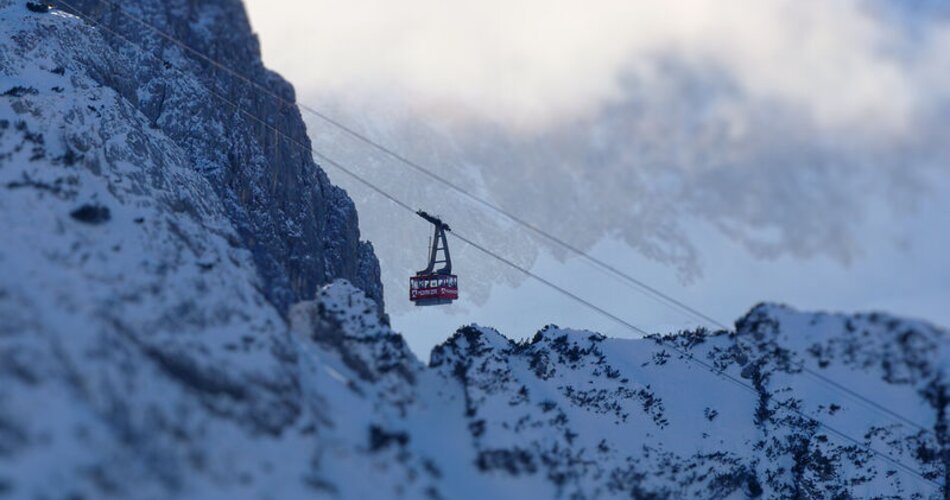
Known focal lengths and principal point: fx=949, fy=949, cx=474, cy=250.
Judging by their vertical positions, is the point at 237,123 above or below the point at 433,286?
above

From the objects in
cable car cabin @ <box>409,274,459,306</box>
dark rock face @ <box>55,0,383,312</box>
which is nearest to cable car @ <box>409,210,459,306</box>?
cable car cabin @ <box>409,274,459,306</box>

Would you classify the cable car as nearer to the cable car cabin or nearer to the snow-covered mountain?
the cable car cabin

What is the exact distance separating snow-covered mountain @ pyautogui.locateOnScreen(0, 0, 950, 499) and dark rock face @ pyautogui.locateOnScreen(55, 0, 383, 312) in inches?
12.0

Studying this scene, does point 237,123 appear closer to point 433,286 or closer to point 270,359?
point 433,286

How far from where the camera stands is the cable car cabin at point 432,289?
318ft

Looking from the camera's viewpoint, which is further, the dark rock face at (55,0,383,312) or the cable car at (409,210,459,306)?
the dark rock face at (55,0,383,312)

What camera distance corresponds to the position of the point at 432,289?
96.9 metres

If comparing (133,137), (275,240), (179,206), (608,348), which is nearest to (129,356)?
(179,206)

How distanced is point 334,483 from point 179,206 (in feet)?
108

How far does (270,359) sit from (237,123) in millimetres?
46988

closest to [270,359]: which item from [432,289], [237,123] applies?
[432,289]

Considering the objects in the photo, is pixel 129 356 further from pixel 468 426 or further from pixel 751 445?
pixel 751 445

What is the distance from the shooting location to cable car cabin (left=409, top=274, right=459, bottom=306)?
3816 inches

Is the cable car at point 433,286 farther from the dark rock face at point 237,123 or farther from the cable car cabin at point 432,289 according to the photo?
the dark rock face at point 237,123
